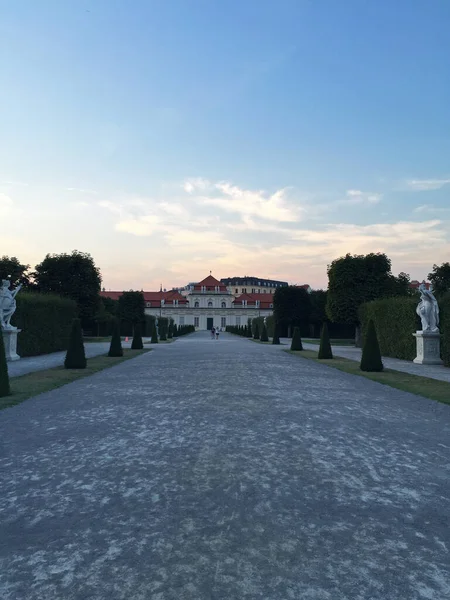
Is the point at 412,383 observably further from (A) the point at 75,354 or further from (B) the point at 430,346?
(A) the point at 75,354

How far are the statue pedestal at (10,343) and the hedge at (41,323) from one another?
5.85 feet

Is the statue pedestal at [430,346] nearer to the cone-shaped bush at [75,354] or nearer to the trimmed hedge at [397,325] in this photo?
the trimmed hedge at [397,325]

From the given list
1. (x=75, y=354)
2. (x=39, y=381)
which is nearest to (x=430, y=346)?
(x=75, y=354)

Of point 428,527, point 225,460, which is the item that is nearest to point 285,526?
point 428,527

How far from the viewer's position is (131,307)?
54.5 meters

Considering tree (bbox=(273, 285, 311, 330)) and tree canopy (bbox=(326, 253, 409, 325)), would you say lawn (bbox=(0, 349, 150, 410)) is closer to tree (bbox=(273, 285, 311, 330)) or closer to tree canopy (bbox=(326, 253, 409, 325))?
tree canopy (bbox=(326, 253, 409, 325))

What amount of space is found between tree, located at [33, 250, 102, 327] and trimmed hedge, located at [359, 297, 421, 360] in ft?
88.9

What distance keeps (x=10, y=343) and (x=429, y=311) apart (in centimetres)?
1781

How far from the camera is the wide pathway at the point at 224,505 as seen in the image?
2.70 meters

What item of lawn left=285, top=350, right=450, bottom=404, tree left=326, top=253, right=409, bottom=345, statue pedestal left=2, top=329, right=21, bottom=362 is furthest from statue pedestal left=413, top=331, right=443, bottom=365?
statue pedestal left=2, top=329, right=21, bottom=362

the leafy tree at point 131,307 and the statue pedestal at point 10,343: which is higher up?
the leafy tree at point 131,307

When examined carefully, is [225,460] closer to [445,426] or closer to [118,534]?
[118,534]

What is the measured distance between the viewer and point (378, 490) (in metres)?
4.23

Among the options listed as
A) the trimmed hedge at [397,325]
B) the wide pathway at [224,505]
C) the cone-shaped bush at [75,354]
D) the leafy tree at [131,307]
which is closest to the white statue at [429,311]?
the trimmed hedge at [397,325]
